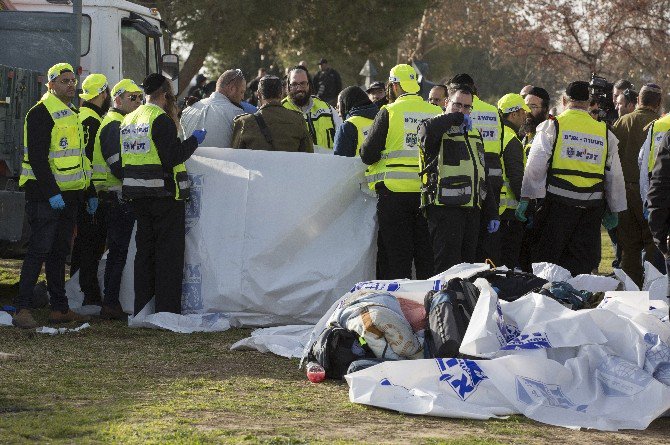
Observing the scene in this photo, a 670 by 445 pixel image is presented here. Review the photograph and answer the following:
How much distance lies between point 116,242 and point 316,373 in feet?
11.5

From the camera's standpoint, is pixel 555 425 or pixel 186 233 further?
pixel 186 233

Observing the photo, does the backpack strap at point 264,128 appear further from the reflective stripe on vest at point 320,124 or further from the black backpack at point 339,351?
the black backpack at point 339,351

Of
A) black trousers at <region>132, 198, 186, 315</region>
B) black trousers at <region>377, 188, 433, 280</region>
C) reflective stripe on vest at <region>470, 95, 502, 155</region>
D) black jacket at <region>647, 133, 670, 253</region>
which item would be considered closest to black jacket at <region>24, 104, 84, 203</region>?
black trousers at <region>132, 198, 186, 315</region>

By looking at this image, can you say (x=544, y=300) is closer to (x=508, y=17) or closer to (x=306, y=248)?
(x=306, y=248)

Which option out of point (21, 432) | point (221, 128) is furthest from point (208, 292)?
point (21, 432)

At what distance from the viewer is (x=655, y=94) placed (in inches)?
465

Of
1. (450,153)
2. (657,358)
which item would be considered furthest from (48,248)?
(657,358)

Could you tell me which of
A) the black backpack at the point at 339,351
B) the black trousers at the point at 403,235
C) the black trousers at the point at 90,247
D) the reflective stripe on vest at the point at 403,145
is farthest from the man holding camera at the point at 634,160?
the black backpack at the point at 339,351

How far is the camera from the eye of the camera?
12461 millimetres

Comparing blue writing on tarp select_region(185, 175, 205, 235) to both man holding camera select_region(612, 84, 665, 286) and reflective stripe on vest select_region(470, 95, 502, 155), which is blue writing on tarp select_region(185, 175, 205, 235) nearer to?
reflective stripe on vest select_region(470, 95, 502, 155)

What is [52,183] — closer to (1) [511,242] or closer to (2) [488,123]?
(2) [488,123]

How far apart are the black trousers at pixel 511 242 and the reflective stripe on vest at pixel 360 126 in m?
1.48

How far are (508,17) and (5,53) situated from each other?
70.5ft

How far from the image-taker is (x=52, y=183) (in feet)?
32.7
